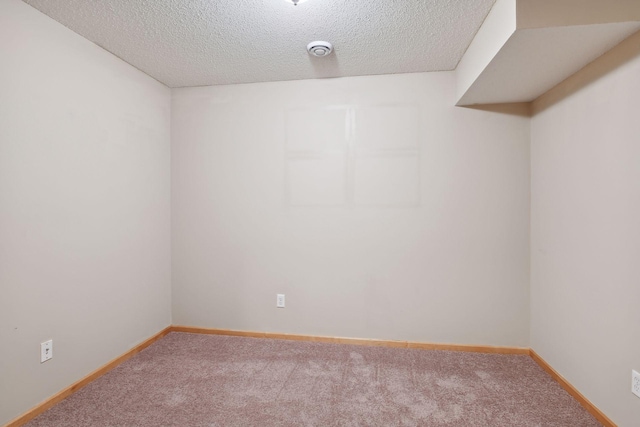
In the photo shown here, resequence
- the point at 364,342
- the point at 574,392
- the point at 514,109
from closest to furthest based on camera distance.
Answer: the point at 574,392 → the point at 514,109 → the point at 364,342

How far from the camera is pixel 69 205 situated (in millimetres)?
1984

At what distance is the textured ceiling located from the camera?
174 centimetres

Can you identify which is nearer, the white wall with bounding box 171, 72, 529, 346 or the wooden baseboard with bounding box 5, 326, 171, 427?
the wooden baseboard with bounding box 5, 326, 171, 427

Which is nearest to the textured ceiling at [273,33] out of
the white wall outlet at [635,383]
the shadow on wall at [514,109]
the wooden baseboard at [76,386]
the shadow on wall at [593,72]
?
the shadow on wall at [514,109]

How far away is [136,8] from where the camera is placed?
5.74ft

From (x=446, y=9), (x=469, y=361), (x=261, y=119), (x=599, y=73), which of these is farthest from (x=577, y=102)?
(x=261, y=119)

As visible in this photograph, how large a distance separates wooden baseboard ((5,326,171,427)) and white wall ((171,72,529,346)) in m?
0.43

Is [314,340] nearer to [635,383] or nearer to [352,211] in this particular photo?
[352,211]

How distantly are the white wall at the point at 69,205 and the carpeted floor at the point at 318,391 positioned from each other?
0.31 m

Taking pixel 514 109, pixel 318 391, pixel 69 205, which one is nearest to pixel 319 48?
pixel 514 109

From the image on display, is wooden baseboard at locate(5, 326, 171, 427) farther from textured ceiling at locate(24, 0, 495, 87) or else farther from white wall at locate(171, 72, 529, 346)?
textured ceiling at locate(24, 0, 495, 87)

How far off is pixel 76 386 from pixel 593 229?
11.0 feet

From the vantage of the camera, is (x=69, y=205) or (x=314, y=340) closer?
(x=69, y=205)

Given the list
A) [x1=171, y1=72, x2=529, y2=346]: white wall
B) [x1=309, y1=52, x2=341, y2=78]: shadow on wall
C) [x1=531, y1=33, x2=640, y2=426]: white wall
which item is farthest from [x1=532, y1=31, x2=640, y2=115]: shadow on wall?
[x1=309, y1=52, x2=341, y2=78]: shadow on wall
